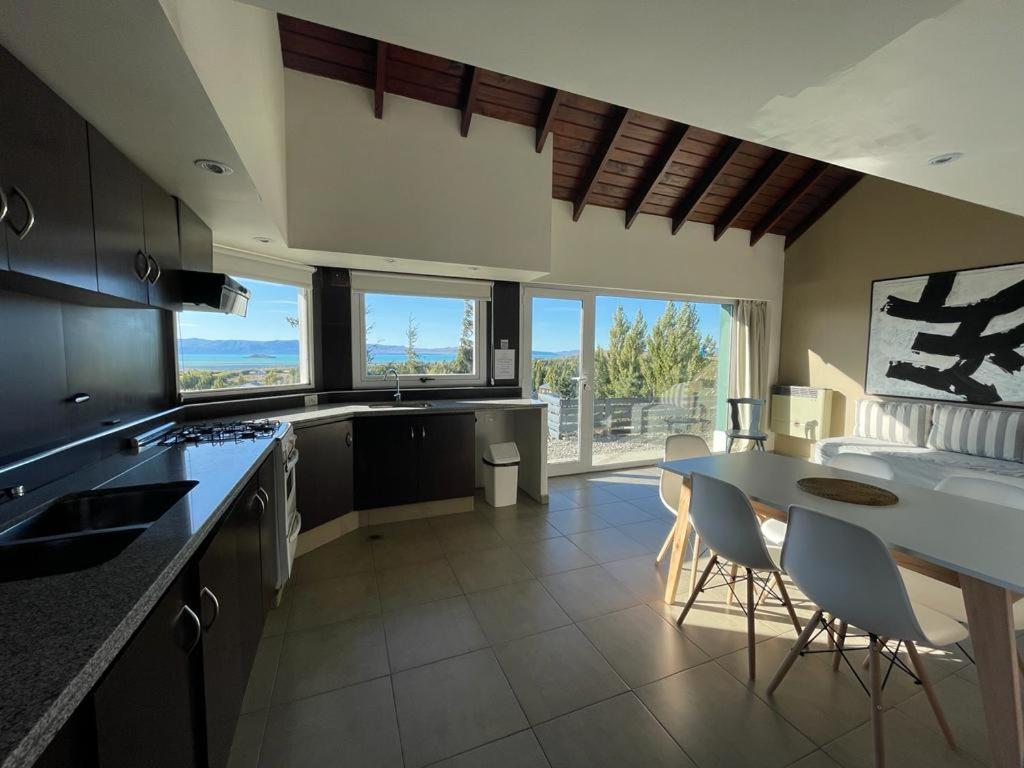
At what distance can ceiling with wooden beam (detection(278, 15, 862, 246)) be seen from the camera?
9.56 ft

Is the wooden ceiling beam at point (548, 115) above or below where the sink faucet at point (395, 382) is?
above

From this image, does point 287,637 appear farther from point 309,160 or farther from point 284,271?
point 309,160

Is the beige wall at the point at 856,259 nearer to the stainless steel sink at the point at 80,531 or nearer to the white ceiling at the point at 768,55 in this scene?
the white ceiling at the point at 768,55

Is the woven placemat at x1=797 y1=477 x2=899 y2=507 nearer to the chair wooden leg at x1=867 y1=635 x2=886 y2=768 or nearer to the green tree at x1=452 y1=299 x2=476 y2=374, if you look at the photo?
the chair wooden leg at x1=867 y1=635 x2=886 y2=768

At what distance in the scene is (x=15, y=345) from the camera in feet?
4.45

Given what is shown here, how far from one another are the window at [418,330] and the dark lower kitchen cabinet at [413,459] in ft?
2.15

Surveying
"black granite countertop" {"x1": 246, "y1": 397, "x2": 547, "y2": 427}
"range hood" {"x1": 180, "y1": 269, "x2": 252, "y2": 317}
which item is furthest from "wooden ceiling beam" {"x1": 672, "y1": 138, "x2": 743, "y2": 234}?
"range hood" {"x1": 180, "y1": 269, "x2": 252, "y2": 317}

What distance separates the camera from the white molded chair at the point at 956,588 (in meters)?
1.63

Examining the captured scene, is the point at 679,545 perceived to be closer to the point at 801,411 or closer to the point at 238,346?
the point at 238,346

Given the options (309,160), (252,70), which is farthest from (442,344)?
(252,70)

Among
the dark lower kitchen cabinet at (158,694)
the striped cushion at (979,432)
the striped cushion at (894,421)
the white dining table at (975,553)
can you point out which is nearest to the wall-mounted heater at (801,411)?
the striped cushion at (894,421)

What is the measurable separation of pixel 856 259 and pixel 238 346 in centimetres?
616

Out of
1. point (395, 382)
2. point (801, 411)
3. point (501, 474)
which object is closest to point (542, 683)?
point (501, 474)

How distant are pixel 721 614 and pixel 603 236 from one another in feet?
11.6
